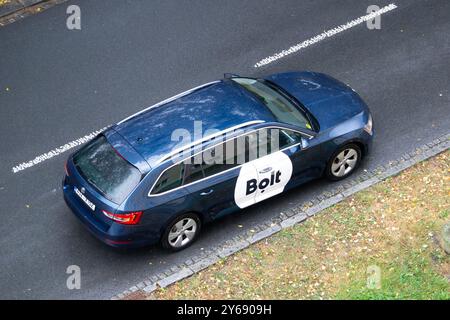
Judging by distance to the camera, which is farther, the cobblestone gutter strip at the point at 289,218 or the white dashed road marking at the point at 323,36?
the white dashed road marking at the point at 323,36

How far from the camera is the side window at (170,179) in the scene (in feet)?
38.1

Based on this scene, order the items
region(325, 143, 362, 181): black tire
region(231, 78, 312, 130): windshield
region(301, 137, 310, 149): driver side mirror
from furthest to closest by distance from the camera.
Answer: region(325, 143, 362, 181): black tire
region(231, 78, 312, 130): windshield
region(301, 137, 310, 149): driver side mirror

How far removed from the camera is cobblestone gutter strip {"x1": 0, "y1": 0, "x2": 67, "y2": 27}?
17203 millimetres

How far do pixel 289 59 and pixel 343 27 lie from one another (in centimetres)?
139

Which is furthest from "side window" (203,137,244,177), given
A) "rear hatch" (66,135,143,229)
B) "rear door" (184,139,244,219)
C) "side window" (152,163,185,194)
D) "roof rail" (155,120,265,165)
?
"rear hatch" (66,135,143,229)

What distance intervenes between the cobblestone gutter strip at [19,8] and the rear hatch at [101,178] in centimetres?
591

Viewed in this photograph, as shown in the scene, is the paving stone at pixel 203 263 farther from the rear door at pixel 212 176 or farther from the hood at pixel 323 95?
the hood at pixel 323 95

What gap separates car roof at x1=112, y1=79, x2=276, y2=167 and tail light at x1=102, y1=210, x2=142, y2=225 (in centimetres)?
71

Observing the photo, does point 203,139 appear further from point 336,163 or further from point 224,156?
point 336,163

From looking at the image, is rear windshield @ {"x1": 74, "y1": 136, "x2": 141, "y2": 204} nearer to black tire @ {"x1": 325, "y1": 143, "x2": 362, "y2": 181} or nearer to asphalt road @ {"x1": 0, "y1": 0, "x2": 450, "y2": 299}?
asphalt road @ {"x1": 0, "y1": 0, "x2": 450, "y2": 299}

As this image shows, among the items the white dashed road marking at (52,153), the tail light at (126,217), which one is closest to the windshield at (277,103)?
the tail light at (126,217)

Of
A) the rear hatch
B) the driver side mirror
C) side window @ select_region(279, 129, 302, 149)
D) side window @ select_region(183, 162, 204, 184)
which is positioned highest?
the rear hatch

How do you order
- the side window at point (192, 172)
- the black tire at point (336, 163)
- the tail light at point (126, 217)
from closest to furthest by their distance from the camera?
the tail light at point (126, 217) < the side window at point (192, 172) < the black tire at point (336, 163)
